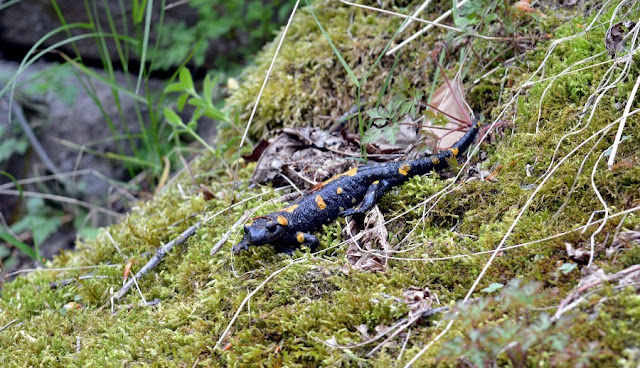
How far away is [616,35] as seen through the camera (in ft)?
10.6

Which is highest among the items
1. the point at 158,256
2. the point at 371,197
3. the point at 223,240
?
the point at 371,197

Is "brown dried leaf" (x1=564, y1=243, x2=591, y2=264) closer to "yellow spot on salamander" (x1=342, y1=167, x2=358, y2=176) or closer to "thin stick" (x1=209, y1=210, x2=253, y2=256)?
"yellow spot on salamander" (x1=342, y1=167, x2=358, y2=176)

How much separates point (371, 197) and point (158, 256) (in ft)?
5.53

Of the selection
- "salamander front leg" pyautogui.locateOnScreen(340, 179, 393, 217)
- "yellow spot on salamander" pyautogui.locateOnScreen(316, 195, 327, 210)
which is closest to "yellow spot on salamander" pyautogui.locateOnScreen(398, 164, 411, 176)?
"salamander front leg" pyautogui.locateOnScreen(340, 179, 393, 217)

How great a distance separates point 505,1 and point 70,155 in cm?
753

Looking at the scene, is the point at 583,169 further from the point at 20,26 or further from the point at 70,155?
the point at 20,26

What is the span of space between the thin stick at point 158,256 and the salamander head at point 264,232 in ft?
2.55

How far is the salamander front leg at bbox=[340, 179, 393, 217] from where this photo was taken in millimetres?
3377

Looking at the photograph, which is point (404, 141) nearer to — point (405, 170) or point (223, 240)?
point (405, 170)

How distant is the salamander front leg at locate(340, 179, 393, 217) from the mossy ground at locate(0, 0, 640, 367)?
0.07 m

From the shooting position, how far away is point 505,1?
3.71 m

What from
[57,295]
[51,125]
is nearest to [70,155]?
[51,125]

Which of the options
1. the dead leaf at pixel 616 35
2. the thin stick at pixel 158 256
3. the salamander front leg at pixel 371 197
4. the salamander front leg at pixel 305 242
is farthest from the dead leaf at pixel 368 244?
the dead leaf at pixel 616 35

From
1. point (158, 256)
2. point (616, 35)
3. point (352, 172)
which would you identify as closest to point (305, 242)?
point (352, 172)
